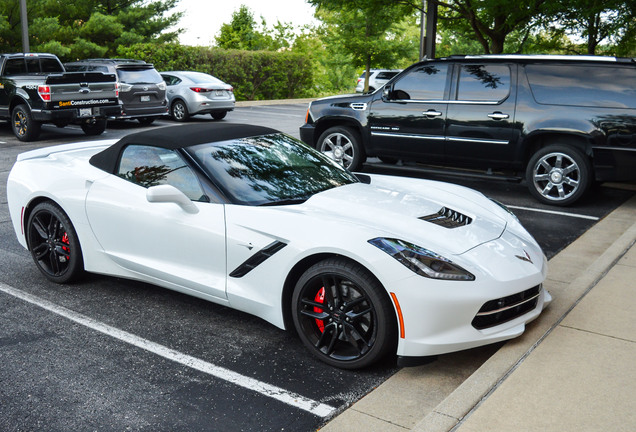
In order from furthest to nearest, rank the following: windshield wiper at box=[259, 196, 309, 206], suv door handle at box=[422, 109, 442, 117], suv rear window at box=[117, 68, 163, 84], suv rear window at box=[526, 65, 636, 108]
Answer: suv rear window at box=[117, 68, 163, 84]
suv door handle at box=[422, 109, 442, 117]
suv rear window at box=[526, 65, 636, 108]
windshield wiper at box=[259, 196, 309, 206]

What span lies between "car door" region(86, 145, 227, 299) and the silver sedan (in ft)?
48.0

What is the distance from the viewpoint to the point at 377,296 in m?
3.79

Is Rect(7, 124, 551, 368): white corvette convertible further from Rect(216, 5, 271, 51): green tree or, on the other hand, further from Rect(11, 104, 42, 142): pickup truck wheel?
Rect(216, 5, 271, 51): green tree

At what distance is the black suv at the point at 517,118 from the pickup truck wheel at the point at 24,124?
7861 mm

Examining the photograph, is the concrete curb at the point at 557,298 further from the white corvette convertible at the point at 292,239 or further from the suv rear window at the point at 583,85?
the suv rear window at the point at 583,85

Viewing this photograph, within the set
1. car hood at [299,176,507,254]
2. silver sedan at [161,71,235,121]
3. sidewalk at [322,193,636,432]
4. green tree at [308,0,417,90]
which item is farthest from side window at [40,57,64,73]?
green tree at [308,0,417,90]

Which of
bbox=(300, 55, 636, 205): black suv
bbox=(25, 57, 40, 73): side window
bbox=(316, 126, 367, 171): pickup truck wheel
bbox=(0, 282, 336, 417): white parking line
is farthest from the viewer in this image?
bbox=(25, 57, 40, 73): side window

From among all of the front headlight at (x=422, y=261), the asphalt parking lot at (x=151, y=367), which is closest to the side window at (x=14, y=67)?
the asphalt parking lot at (x=151, y=367)

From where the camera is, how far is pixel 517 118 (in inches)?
341

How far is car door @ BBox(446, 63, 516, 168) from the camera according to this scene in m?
8.78

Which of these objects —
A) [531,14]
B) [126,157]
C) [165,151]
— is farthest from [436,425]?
[531,14]

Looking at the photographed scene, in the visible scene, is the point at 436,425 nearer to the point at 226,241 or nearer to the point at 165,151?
the point at 226,241

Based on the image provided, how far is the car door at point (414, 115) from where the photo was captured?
366 inches

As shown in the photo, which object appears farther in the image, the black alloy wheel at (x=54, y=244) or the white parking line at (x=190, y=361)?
the black alloy wheel at (x=54, y=244)
